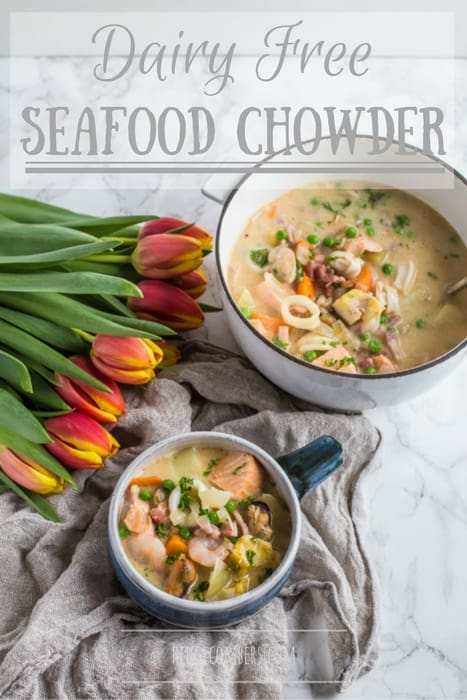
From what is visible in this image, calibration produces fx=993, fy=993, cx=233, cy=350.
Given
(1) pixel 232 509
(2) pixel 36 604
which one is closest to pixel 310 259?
(1) pixel 232 509

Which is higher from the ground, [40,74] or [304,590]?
[40,74]

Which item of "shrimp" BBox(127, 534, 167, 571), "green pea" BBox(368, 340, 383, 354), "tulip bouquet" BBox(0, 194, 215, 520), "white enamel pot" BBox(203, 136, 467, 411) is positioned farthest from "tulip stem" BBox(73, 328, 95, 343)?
"green pea" BBox(368, 340, 383, 354)

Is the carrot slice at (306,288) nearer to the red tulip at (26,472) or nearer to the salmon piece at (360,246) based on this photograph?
the salmon piece at (360,246)

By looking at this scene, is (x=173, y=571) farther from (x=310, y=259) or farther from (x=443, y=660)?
(x=310, y=259)

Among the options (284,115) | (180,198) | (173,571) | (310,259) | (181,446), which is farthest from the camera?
(284,115)

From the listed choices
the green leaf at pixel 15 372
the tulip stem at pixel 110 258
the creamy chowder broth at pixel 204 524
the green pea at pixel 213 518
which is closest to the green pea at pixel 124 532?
the creamy chowder broth at pixel 204 524
